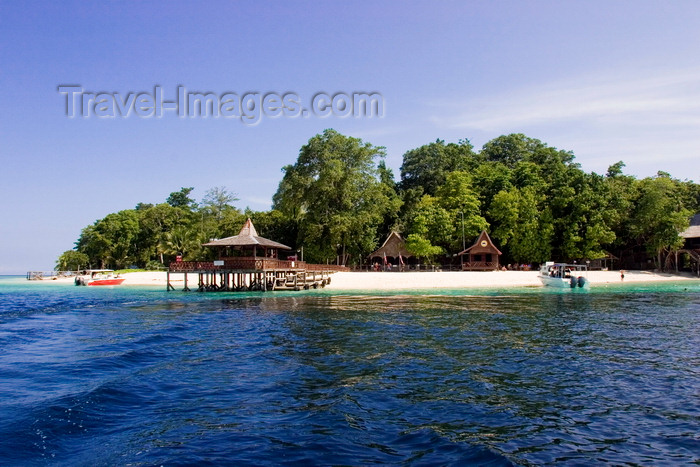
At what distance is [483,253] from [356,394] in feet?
138

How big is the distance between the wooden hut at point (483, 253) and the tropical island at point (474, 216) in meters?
1.25

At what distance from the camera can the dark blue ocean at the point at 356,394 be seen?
6.43 metres

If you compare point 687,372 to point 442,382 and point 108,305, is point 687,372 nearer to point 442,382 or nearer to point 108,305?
point 442,382

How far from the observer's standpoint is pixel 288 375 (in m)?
10.4

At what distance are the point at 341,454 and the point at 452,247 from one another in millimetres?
47734

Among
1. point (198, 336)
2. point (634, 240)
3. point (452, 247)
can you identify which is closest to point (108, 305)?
point (198, 336)

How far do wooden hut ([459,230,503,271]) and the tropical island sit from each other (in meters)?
1.25

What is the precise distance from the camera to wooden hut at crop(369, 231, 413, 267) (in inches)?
2041

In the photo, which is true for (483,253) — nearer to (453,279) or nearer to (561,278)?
(453,279)

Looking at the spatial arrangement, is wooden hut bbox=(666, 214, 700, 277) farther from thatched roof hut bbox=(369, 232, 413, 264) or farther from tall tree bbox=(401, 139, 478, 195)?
thatched roof hut bbox=(369, 232, 413, 264)

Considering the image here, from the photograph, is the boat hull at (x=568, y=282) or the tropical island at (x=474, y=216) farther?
the tropical island at (x=474, y=216)

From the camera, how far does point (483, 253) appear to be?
160 ft

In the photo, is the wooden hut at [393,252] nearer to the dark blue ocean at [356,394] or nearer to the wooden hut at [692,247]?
the wooden hut at [692,247]

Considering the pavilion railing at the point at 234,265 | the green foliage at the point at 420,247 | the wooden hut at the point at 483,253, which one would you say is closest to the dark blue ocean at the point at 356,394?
the pavilion railing at the point at 234,265
